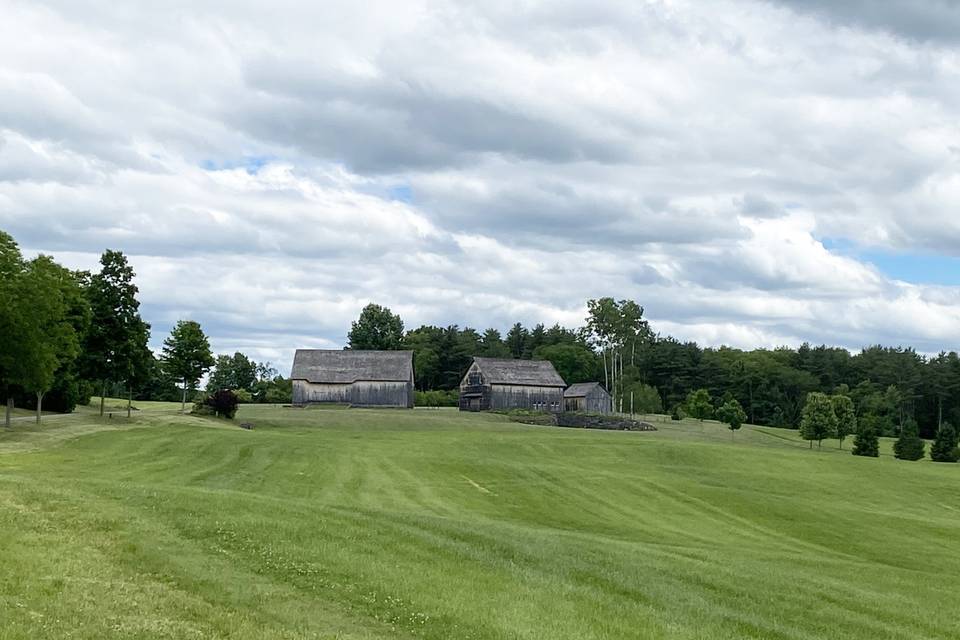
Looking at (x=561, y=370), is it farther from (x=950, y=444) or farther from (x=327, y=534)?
(x=327, y=534)

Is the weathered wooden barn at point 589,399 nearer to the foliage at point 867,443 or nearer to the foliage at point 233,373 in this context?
the foliage at point 867,443

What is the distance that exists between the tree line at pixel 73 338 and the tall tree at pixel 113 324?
0.25 ft

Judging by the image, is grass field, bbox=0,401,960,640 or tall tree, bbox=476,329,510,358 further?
tall tree, bbox=476,329,510,358

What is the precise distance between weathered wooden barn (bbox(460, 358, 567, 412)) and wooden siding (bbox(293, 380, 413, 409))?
1073 centimetres

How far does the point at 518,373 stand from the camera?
405 ft

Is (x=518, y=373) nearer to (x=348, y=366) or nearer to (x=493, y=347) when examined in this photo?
(x=348, y=366)

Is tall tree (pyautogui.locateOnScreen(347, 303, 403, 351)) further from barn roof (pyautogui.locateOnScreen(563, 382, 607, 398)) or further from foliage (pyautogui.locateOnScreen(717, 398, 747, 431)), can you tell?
foliage (pyautogui.locateOnScreen(717, 398, 747, 431))

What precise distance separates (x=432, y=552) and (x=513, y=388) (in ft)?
334

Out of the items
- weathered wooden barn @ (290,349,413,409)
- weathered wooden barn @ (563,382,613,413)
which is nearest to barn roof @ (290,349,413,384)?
weathered wooden barn @ (290,349,413,409)

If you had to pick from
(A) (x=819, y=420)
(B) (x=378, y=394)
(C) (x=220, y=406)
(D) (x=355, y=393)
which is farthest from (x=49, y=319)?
(A) (x=819, y=420)

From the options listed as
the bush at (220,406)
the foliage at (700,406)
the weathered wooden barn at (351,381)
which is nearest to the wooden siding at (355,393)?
the weathered wooden barn at (351,381)

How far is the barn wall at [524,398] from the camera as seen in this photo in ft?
400

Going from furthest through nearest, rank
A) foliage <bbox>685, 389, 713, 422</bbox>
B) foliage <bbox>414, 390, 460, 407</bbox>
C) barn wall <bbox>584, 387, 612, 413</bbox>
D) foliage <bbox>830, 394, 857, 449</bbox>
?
foliage <bbox>414, 390, 460, 407</bbox>
barn wall <bbox>584, 387, 612, 413</bbox>
foliage <bbox>685, 389, 713, 422</bbox>
foliage <bbox>830, 394, 857, 449</bbox>

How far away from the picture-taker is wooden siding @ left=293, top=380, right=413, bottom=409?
116625mm
